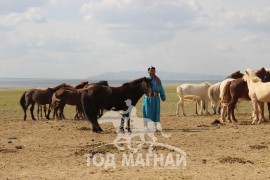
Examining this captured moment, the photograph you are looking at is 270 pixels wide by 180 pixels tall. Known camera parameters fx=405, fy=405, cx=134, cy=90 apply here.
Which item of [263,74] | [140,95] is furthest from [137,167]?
[263,74]

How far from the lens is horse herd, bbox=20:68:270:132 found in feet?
43.9

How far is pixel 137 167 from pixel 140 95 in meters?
5.48

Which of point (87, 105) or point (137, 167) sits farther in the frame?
point (87, 105)

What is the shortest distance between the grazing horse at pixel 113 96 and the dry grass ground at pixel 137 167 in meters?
0.87

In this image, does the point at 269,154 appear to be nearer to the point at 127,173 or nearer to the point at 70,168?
the point at 127,173

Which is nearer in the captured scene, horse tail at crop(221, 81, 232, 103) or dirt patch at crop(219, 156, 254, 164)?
dirt patch at crop(219, 156, 254, 164)

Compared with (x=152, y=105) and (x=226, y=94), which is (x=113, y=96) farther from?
(x=226, y=94)

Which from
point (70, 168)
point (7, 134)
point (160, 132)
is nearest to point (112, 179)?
point (70, 168)

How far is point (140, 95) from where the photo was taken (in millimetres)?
13672

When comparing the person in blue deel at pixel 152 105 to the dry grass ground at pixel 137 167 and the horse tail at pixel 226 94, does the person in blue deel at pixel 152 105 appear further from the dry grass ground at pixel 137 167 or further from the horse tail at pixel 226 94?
Result: the horse tail at pixel 226 94

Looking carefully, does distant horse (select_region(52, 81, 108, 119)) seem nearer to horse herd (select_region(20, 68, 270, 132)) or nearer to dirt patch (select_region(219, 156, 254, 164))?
horse herd (select_region(20, 68, 270, 132))

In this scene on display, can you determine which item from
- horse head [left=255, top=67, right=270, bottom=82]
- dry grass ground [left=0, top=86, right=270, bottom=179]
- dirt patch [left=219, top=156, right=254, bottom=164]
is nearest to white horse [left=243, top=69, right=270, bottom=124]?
dry grass ground [left=0, top=86, right=270, bottom=179]

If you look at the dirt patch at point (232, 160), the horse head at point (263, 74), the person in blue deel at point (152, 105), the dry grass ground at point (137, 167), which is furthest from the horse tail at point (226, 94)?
the dirt patch at point (232, 160)

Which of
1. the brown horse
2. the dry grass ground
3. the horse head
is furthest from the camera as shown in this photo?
the horse head
